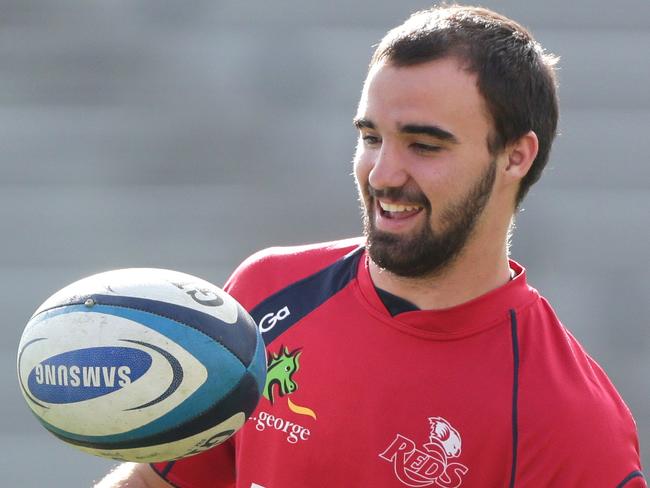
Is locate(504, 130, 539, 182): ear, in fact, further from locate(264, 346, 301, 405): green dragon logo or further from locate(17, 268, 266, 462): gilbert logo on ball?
locate(17, 268, 266, 462): gilbert logo on ball

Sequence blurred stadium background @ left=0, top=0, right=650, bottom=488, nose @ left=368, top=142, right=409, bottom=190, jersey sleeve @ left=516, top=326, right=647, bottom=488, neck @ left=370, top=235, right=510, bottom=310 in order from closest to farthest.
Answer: jersey sleeve @ left=516, top=326, right=647, bottom=488, nose @ left=368, top=142, right=409, bottom=190, neck @ left=370, top=235, right=510, bottom=310, blurred stadium background @ left=0, top=0, right=650, bottom=488

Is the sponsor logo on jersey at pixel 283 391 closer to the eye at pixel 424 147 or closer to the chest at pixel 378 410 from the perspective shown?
the chest at pixel 378 410

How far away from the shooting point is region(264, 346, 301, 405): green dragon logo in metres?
2.52

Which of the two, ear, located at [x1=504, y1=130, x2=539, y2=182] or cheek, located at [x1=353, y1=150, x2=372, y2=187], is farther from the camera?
ear, located at [x1=504, y1=130, x2=539, y2=182]

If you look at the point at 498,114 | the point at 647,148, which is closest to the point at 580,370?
the point at 498,114

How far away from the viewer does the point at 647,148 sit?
538 cm

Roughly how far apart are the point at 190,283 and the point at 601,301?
330cm

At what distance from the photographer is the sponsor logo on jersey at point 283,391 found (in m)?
2.46

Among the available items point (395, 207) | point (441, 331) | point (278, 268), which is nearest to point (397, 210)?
point (395, 207)

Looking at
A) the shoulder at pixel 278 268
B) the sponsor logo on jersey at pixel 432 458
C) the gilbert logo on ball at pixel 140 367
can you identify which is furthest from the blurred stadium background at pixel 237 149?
the gilbert logo on ball at pixel 140 367

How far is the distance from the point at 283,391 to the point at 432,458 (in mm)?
371

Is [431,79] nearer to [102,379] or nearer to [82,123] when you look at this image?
[102,379]

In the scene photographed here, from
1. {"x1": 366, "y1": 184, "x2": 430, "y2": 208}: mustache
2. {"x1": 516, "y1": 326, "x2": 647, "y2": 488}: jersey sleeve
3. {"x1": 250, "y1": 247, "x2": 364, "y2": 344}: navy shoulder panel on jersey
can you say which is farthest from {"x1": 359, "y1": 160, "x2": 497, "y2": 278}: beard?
{"x1": 516, "y1": 326, "x2": 647, "y2": 488}: jersey sleeve

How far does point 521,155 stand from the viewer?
8.44 ft
